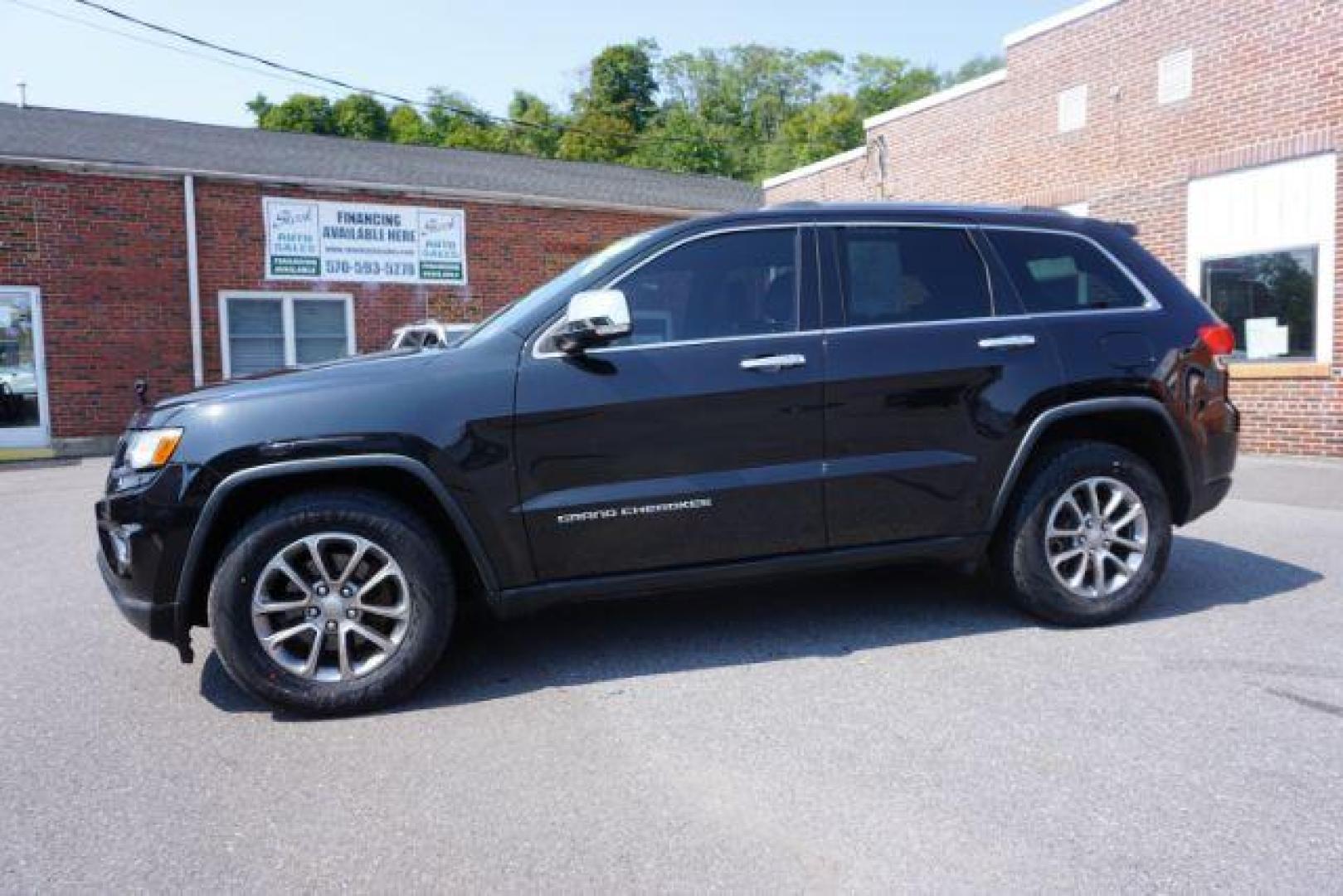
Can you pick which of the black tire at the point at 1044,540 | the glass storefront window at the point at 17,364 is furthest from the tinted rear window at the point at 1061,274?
the glass storefront window at the point at 17,364

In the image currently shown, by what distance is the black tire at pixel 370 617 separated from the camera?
334cm

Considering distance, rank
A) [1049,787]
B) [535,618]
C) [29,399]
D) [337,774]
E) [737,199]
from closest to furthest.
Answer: [1049,787]
[337,774]
[535,618]
[29,399]
[737,199]

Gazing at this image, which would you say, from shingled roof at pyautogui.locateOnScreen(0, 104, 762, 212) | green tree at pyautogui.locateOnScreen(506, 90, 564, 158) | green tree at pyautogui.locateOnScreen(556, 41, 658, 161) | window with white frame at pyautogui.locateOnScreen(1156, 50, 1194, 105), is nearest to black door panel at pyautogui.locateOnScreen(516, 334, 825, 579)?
window with white frame at pyautogui.locateOnScreen(1156, 50, 1194, 105)

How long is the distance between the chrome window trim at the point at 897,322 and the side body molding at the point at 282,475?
2.08 ft

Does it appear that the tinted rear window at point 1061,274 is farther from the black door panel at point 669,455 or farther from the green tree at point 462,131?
the green tree at point 462,131

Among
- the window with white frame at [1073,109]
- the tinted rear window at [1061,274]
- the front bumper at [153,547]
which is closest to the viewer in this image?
the front bumper at [153,547]

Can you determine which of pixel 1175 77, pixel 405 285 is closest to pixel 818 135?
pixel 405 285

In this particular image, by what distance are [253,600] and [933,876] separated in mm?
2443

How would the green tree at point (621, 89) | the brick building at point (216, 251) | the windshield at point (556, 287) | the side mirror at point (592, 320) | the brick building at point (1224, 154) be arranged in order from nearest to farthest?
the side mirror at point (592, 320) < the windshield at point (556, 287) < the brick building at point (1224, 154) < the brick building at point (216, 251) < the green tree at point (621, 89)

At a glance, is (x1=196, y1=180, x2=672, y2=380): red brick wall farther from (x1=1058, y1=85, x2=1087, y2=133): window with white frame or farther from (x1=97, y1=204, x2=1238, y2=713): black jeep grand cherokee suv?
(x1=97, y1=204, x2=1238, y2=713): black jeep grand cherokee suv

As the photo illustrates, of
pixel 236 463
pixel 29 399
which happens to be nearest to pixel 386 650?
pixel 236 463

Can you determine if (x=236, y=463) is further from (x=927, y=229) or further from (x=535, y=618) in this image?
(x=927, y=229)

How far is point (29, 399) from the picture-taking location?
46.2ft

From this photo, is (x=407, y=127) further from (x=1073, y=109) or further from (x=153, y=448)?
(x=153, y=448)
